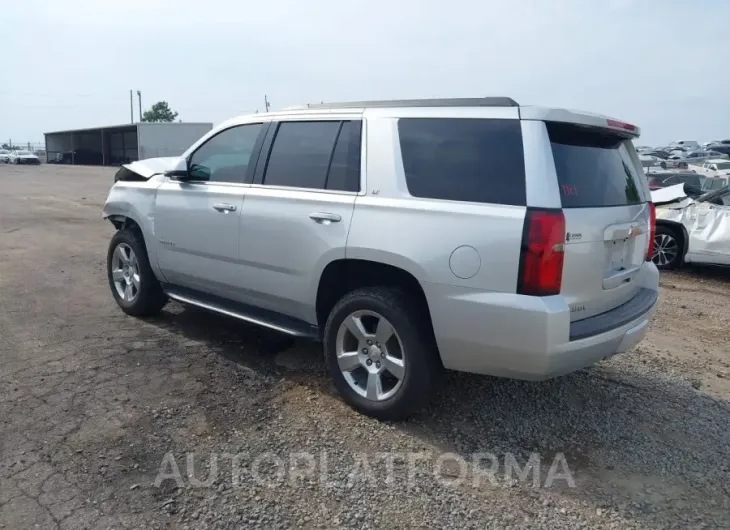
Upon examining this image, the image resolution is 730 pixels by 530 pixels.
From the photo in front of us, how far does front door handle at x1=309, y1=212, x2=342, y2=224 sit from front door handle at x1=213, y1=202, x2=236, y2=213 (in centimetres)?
83

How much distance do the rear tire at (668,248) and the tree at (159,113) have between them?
281 ft

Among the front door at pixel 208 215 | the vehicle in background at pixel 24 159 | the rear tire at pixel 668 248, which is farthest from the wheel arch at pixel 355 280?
the vehicle in background at pixel 24 159

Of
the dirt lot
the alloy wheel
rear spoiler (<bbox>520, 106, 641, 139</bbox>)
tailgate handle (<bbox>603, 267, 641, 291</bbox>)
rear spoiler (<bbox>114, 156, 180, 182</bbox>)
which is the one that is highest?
rear spoiler (<bbox>520, 106, 641, 139</bbox>)

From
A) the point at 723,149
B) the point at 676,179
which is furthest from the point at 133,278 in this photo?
the point at 723,149

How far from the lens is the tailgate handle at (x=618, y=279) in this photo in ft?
11.5

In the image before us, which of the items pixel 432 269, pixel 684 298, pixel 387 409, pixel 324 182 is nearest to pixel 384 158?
pixel 324 182

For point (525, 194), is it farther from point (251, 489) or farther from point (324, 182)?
point (251, 489)

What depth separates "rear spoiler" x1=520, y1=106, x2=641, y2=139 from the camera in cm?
329

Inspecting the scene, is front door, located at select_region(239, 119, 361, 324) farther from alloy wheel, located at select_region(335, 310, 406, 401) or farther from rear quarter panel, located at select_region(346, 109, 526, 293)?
alloy wheel, located at select_region(335, 310, 406, 401)

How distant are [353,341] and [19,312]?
145 inches

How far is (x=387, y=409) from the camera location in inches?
147

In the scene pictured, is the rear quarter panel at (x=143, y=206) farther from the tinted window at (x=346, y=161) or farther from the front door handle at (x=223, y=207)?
the tinted window at (x=346, y=161)

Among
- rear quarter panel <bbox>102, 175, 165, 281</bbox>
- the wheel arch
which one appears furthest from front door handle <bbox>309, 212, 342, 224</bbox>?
rear quarter panel <bbox>102, 175, 165, 281</bbox>

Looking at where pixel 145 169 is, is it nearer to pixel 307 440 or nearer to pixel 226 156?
pixel 226 156
